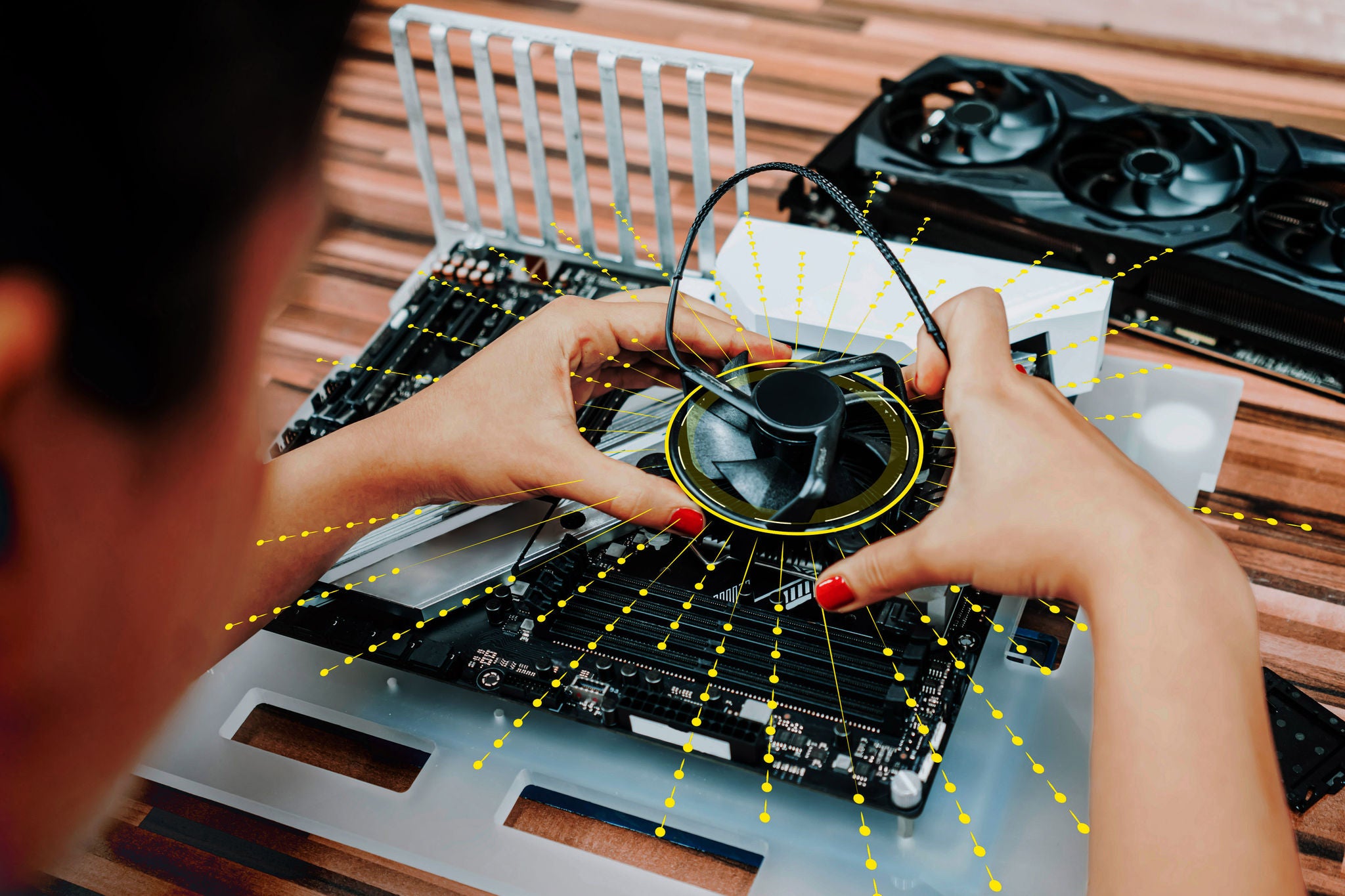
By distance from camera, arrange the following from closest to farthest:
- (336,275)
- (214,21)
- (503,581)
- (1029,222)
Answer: (214,21)
(503,581)
(1029,222)
(336,275)

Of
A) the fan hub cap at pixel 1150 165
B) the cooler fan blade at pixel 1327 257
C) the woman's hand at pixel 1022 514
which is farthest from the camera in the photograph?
the fan hub cap at pixel 1150 165

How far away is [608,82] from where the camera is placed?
2.05m

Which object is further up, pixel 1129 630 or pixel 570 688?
pixel 1129 630

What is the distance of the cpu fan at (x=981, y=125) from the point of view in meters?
2.29

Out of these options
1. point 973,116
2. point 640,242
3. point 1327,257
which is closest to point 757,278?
point 640,242

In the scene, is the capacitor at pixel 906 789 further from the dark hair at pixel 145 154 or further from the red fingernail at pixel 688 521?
the dark hair at pixel 145 154

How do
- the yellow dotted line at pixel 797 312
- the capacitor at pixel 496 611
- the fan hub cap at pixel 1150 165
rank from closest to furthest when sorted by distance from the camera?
1. the capacitor at pixel 496 611
2. the yellow dotted line at pixel 797 312
3. the fan hub cap at pixel 1150 165

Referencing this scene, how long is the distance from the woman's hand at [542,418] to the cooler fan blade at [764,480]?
7 cm

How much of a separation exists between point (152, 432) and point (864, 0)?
3.24m

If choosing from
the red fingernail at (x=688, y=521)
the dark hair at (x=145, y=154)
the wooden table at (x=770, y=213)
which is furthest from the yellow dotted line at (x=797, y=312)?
the dark hair at (x=145, y=154)

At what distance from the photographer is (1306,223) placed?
6.96 feet

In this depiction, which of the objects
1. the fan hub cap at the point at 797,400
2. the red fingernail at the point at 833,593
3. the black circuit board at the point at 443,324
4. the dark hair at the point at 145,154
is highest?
the dark hair at the point at 145,154

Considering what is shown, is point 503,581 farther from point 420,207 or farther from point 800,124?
point 800,124

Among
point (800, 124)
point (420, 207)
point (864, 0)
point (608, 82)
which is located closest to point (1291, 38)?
point (864, 0)
